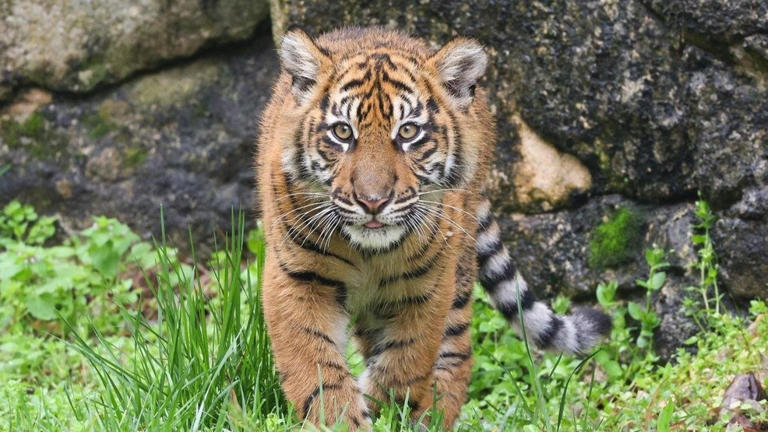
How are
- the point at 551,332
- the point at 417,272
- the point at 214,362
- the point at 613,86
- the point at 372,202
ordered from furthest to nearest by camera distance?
the point at 613,86 → the point at 551,332 → the point at 417,272 → the point at 214,362 → the point at 372,202

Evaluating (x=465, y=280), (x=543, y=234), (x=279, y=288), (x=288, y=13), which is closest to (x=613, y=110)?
(x=543, y=234)

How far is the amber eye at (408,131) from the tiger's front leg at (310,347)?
70cm

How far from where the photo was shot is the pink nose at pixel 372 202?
4250mm

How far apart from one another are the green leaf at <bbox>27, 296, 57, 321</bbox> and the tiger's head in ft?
9.30

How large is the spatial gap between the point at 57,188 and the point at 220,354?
359cm

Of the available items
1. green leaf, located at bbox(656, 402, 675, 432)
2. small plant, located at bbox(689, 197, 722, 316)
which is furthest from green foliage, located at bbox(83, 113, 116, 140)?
green leaf, located at bbox(656, 402, 675, 432)

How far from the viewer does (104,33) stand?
24.7 feet

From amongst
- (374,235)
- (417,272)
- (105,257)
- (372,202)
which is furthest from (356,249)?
(105,257)

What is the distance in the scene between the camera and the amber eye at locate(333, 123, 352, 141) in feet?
14.5

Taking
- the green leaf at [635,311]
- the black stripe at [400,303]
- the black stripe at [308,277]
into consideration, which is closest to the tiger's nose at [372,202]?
the black stripe at [308,277]

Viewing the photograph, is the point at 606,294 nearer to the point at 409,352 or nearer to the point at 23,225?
the point at 409,352

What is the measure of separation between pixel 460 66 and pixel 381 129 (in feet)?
1.70

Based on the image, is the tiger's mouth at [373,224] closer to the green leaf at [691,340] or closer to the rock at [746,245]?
the green leaf at [691,340]

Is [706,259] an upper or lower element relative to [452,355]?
upper
